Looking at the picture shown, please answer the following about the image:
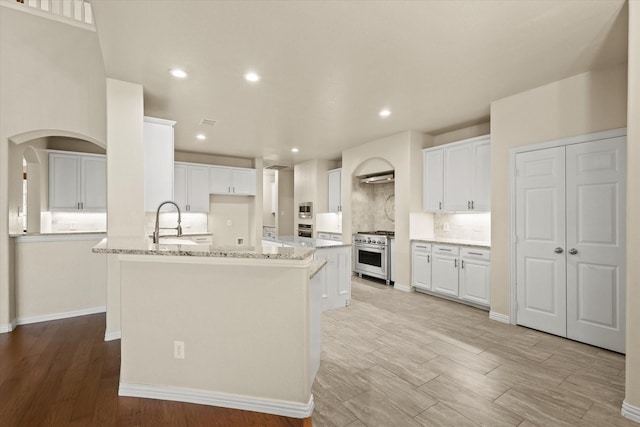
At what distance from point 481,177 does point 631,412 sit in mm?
3031

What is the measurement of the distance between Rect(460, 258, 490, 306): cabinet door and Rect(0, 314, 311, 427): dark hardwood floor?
127 inches

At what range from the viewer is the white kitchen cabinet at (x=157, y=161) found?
3523 millimetres

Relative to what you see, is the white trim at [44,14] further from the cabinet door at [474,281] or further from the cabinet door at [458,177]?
the cabinet door at [474,281]

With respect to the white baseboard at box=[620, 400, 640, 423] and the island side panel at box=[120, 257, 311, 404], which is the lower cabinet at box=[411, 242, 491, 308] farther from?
the island side panel at box=[120, 257, 311, 404]

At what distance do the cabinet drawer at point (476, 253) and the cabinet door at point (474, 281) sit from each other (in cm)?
5

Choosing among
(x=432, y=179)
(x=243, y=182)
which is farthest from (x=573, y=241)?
(x=243, y=182)

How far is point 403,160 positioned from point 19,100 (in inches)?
205

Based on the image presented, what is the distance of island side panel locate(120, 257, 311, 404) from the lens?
2.03 metres

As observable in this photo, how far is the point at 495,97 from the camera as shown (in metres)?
3.77

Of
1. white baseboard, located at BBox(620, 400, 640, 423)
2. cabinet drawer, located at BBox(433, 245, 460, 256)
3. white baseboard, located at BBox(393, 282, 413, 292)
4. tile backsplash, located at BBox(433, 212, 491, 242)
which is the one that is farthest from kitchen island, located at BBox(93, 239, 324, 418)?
tile backsplash, located at BBox(433, 212, 491, 242)

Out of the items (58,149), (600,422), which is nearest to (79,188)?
(58,149)

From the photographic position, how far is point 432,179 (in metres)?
5.16

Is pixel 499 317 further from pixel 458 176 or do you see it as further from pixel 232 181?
pixel 232 181

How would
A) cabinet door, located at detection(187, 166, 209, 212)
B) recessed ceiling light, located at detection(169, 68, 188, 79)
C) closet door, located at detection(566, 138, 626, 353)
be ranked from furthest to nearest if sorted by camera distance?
cabinet door, located at detection(187, 166, 209, 212)
recessed ceiling light, located at detection(169, 68, 188, 79)
closet door, located at detection(566, 138, 626, 353)
